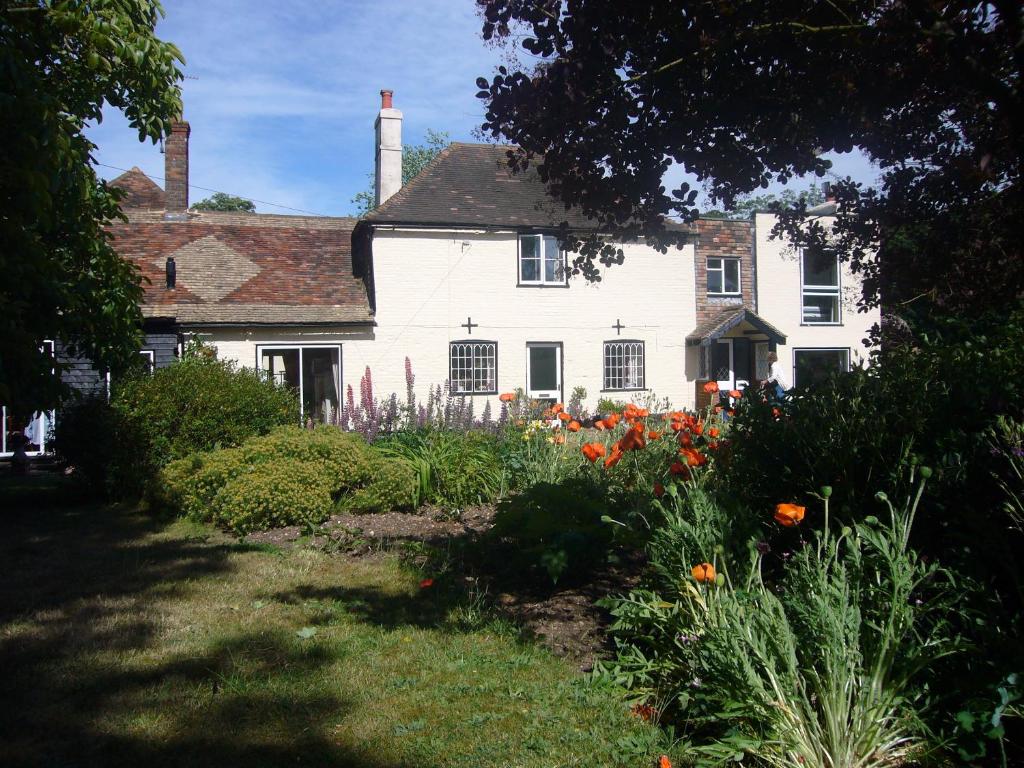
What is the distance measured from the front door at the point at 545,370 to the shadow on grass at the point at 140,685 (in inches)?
582

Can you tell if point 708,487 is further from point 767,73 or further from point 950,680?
point 767,73

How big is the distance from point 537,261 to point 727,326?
5506 millimetres

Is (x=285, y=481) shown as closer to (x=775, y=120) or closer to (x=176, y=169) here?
(x=775, y=120)

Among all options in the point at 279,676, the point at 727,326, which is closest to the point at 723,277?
the point at 727,326

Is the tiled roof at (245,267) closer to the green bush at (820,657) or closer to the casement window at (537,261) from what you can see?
the casement window at (537,261)

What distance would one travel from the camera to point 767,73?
5.41 metres

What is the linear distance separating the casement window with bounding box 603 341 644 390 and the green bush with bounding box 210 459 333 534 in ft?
45.8

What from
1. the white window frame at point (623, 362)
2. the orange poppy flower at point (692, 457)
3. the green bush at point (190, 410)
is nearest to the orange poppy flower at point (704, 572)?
the orange poppy flower at point (692, 457)

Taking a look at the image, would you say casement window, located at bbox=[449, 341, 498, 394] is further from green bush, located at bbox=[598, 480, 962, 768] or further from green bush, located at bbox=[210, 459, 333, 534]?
green bush, located at bbox=[598, 480, 962, 768]

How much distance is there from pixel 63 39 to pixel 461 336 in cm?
1371

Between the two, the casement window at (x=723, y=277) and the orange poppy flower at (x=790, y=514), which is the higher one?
the casement window at (x=723, y=277)

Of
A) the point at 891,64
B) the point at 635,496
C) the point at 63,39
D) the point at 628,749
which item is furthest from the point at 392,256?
the point at 628,749

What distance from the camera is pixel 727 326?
2258 cm

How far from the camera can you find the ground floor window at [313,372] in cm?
1938
